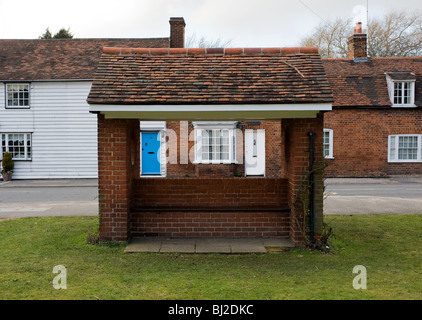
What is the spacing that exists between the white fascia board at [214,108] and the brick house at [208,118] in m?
0.02

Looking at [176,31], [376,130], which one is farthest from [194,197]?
[176,31]

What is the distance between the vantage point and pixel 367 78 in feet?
84.4

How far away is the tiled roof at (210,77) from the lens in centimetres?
797

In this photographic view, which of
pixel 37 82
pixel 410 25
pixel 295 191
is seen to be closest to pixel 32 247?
pixel 295 191

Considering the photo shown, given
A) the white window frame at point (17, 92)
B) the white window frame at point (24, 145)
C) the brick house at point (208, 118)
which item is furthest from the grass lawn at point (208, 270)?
the white window frame at point (17, 92)

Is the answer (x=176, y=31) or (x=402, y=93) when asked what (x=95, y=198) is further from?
(x=402, y=93)

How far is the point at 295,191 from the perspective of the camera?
829 centimetres

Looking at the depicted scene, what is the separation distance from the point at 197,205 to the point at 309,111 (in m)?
3.00

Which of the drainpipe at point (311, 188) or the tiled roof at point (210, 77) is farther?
the drainpipe at point (311, 188)

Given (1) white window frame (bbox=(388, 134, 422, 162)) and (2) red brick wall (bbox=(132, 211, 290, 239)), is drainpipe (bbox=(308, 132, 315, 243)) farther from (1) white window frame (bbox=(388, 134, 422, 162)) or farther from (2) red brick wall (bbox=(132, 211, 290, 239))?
(1) white window frame (bbox=(388, 134, 422, 162))

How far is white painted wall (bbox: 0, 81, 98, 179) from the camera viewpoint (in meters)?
24.3

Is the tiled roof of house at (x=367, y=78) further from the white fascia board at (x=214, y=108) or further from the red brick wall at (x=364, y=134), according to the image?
the white fascia board at (x=214, y=108)

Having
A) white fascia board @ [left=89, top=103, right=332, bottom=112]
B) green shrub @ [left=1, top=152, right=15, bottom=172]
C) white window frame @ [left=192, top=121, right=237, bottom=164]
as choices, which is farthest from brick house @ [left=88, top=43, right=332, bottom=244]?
green shrub @ [left=1, top=152, right=15, bottom=172]

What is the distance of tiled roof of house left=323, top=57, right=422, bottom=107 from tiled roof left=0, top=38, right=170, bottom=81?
10304 mm
